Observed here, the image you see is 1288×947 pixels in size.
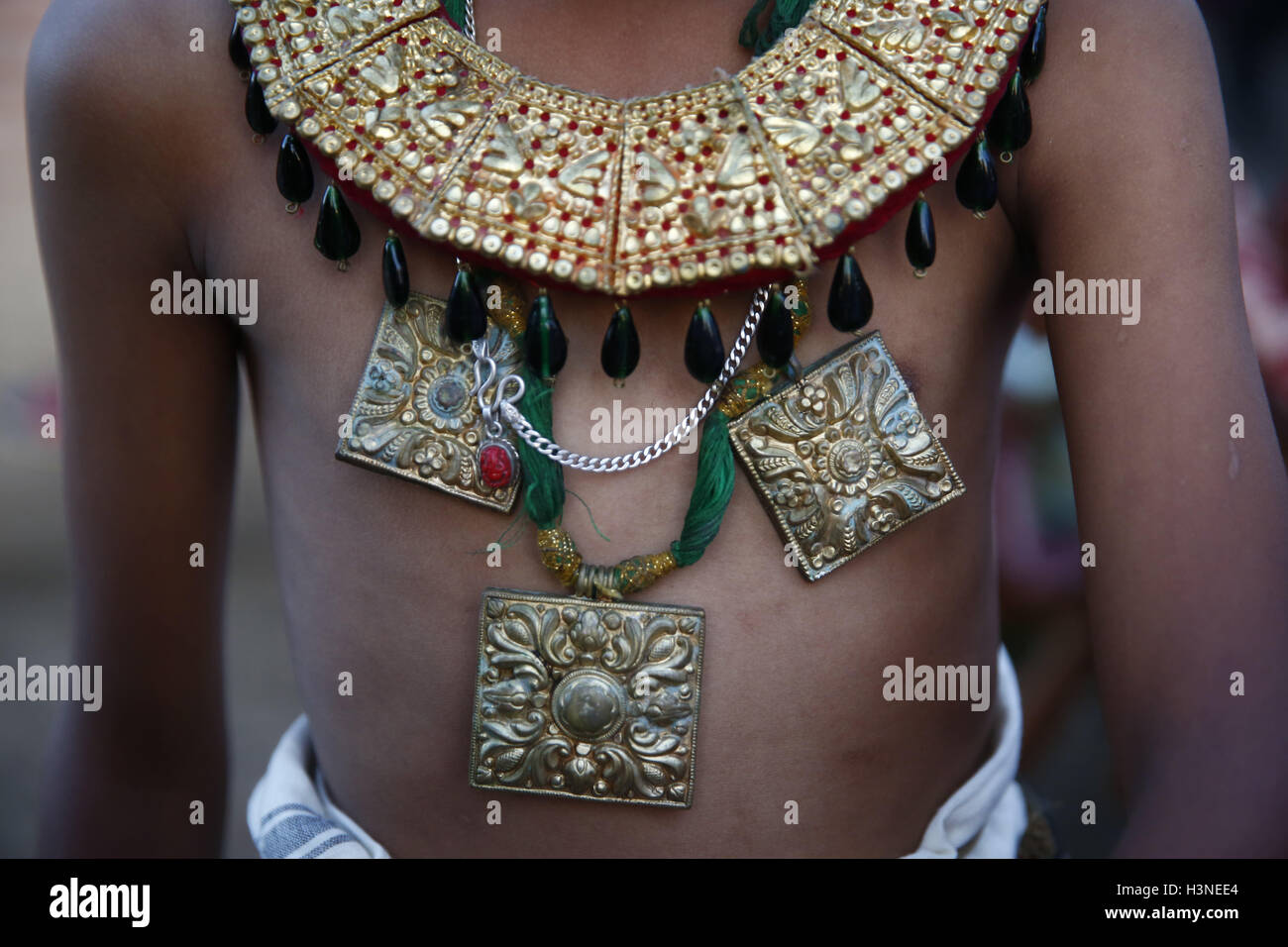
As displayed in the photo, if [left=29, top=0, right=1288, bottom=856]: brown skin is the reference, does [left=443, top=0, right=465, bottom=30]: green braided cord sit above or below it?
above

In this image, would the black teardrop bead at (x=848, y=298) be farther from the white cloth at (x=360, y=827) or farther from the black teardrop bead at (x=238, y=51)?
the black teardrop bead at (x=238, y=51)

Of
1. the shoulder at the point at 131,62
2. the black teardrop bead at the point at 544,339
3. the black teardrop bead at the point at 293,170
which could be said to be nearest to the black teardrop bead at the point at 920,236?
the black teardrop bead at the point at 544,339

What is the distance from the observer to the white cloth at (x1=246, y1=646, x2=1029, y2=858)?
4.09 feet

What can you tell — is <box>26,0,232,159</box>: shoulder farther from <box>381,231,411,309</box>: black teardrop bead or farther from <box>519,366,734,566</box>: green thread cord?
<box>519,366,734,566</box>: green thread cord

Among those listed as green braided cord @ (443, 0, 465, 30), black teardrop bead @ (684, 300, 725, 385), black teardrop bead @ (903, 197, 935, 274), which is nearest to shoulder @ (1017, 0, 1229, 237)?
black teardrop bead @ (903, 197, 935, 274)

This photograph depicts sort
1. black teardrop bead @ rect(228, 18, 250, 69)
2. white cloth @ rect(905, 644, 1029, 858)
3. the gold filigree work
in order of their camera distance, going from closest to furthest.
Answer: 1. the gold filigree work
2. black teardrop bead @ rect(228, 18, 250, 69)
3. white cloth @ rect(905, 644, 1029, 858)

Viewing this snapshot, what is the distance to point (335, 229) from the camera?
1134 millimetres

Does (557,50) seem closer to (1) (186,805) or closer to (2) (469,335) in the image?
(2) (469,335)

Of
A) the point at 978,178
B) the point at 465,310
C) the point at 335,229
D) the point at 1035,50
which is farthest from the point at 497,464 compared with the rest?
the point at 1035,50

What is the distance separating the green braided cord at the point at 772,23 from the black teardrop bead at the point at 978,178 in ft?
0.75

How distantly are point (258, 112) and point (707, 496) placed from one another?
1.92ft

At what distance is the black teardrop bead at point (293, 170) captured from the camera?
113cm

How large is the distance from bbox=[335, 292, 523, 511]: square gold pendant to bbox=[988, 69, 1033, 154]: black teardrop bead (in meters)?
0.50

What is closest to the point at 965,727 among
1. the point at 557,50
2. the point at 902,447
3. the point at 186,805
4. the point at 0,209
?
the point at 902,447
